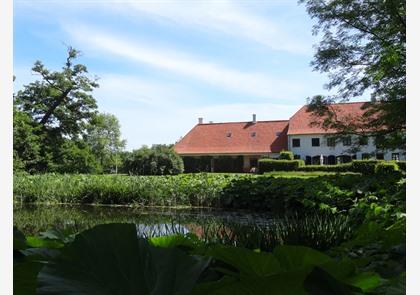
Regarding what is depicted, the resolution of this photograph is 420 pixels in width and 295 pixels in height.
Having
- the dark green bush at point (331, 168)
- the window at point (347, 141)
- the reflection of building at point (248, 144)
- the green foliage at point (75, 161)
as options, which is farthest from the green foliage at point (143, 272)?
the reflection of building at point (248, 144)

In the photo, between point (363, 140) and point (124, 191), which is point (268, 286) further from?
point (124, 191)

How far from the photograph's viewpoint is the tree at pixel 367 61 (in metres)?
7.32

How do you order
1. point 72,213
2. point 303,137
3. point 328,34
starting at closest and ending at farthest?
point 328,34 < point 72,213 < point 303,137

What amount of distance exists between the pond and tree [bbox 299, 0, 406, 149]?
250 centimetres

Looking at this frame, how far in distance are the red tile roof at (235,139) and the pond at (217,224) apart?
22153mm

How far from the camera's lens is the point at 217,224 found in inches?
231

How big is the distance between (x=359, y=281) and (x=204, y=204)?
9.94 meters

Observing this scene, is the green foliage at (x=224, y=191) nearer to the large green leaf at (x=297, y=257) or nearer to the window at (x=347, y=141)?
the window at (x=347, y=141)

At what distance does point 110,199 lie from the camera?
468 inches

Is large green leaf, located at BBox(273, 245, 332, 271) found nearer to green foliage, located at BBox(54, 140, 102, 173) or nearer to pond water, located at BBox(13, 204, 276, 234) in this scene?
pond water, located at BBox(13, 204, 276, 234)

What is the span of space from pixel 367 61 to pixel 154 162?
58.6 feet

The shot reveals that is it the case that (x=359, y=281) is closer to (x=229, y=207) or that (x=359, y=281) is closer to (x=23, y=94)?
(x=229, y=207)

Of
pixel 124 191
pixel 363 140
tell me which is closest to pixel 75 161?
pixel 124 191
